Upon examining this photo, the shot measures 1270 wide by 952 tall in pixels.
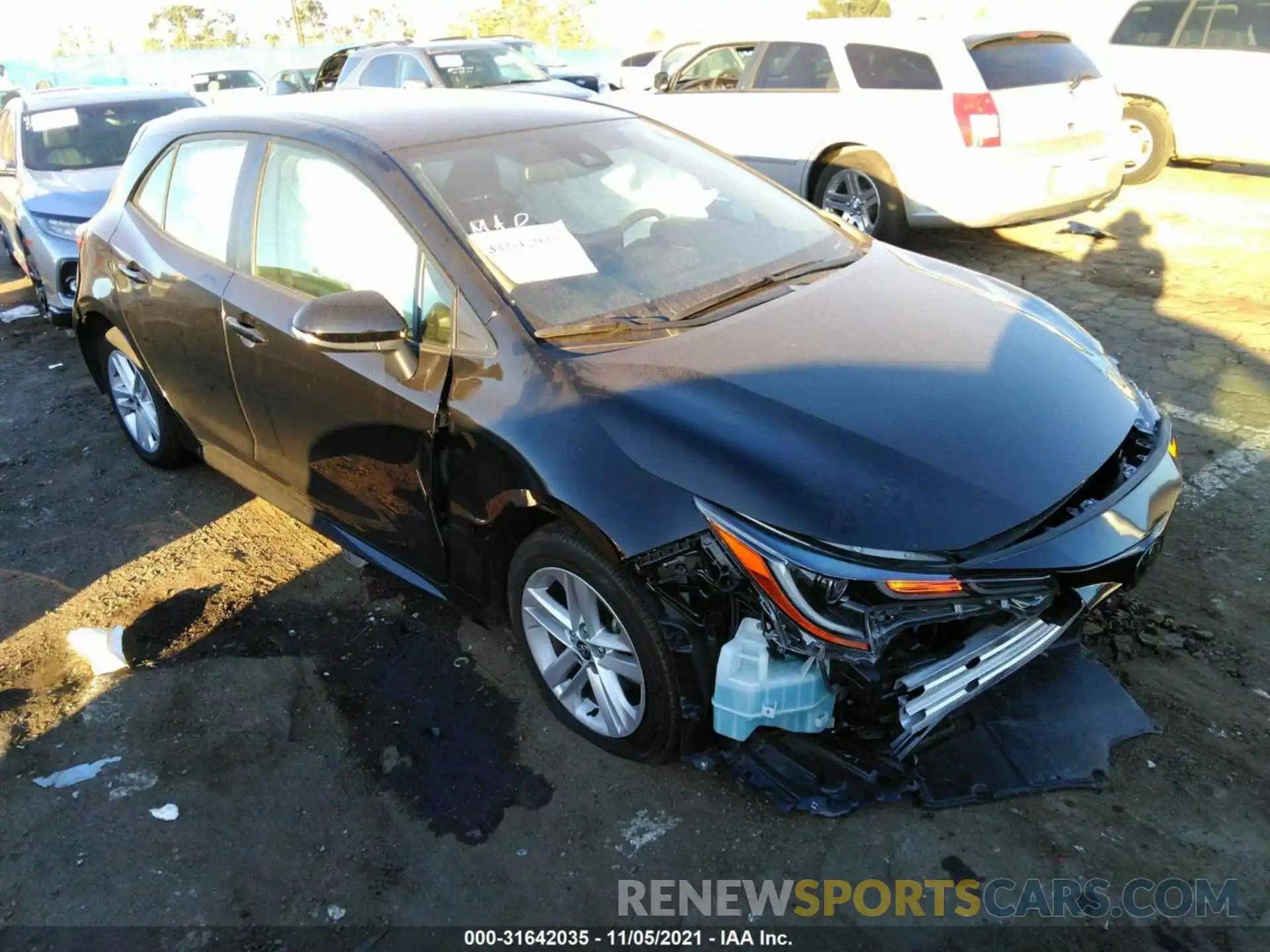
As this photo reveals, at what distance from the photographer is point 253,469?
382cm

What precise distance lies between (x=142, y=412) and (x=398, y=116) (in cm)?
229

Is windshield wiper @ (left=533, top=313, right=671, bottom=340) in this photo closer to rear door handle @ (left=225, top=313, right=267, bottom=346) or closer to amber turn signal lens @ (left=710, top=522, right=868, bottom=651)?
amber turn signal lens @ (left=710, top=522, right=868, bottom=651)

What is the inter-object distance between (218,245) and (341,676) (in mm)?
1722

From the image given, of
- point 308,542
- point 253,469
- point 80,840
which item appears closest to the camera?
point 80,840

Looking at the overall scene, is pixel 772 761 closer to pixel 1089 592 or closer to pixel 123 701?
pixel 1089 592

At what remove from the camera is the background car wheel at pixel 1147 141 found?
→ 29.2 ft

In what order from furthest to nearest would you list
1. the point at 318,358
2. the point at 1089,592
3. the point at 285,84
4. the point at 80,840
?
the point at 285,84, the point at 318,358, the point at 80,840, the point at 1089,592

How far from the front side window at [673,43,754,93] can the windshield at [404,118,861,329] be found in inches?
196

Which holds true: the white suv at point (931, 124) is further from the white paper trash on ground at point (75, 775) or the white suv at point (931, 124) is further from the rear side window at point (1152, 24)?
the white paper trash on ground at point (75, 775)

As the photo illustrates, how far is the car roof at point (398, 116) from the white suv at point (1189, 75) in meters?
7.24

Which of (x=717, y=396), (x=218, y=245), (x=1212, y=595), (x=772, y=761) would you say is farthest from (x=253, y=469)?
(x=1212, y=595)

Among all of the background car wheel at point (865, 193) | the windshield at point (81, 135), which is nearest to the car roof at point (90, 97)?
the windshield at point (81, 135)

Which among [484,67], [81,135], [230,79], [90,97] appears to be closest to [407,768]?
[81,135]

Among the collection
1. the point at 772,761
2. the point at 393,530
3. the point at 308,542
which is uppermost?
the point at 393,530
